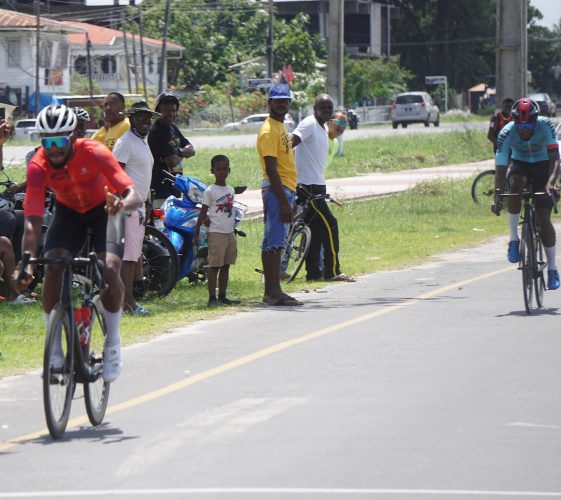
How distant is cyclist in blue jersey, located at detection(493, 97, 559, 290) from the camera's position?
13773mm

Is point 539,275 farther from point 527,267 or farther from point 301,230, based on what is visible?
point 301,230

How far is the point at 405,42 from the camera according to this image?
121625 millimetres

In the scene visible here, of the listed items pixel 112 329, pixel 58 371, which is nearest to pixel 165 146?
pixel 112 329

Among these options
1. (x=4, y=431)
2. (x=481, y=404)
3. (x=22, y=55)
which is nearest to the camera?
(x=4, y=431)

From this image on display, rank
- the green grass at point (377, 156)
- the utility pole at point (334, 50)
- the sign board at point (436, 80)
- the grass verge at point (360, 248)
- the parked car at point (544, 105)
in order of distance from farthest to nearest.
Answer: the sign board at point (436, 80) → the parked car at point (544, 105) → the green grass at point (377, 156) → the utility pole at point (334, 50) → the grass verge at point (360, 248)

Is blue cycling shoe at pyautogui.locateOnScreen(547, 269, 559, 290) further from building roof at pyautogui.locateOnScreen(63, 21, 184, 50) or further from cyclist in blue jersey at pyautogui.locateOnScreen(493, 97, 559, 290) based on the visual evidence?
building roof at pyautogui.locateOnScreen(63, 21, 184, 50)

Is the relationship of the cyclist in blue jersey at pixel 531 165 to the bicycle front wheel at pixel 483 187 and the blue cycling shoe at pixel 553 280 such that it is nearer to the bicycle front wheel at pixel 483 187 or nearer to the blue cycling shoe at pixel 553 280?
the blue cycling shoe at pixel 553 280

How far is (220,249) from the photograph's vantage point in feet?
46.0

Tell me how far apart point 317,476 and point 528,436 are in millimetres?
1547

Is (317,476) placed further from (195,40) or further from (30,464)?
(195,40)

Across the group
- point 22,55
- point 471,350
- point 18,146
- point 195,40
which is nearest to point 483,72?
point 195,40

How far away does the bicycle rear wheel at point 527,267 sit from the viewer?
13.2 metres

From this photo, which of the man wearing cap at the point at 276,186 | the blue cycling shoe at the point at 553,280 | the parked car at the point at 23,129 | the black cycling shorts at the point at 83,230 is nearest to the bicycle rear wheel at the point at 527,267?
the blue cycling shoe at the point at 553,280

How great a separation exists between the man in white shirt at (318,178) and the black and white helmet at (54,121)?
291 inches
